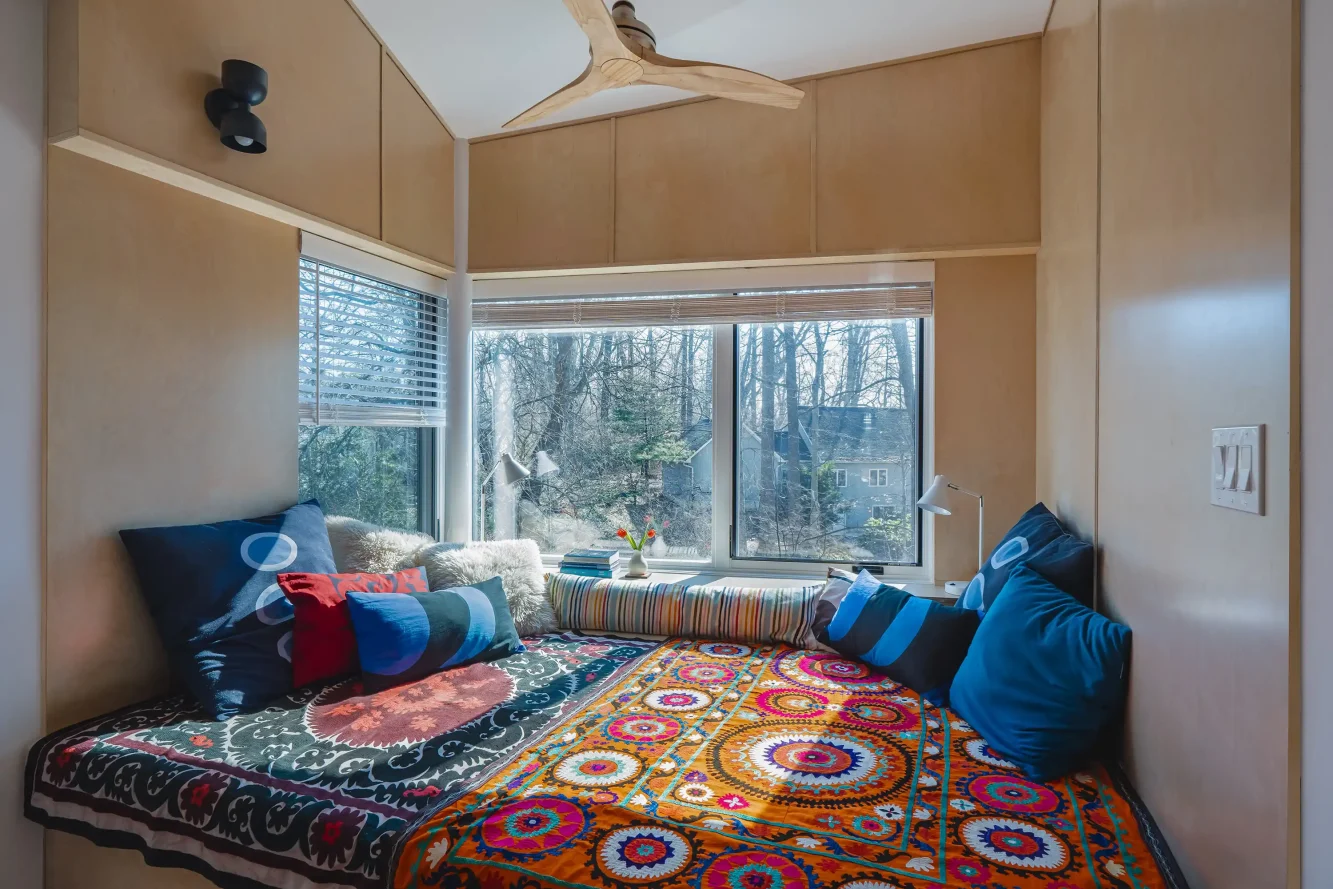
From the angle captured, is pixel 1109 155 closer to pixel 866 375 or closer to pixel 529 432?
pixel 866 375

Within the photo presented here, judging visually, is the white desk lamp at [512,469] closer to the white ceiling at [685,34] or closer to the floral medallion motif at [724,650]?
the floral medallion motif at [724,650]

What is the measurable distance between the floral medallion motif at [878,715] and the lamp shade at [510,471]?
5.42ft

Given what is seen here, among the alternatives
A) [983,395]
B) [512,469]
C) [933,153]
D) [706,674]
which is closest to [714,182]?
[933,153]

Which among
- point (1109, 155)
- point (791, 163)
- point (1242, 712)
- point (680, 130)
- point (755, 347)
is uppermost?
point (680, 130)

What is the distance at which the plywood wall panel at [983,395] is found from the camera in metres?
2.73

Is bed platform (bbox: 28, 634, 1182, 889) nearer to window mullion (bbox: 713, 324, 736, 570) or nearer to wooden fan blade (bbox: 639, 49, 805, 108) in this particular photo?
window mullion (bbox: 713, 324, 736, 570)

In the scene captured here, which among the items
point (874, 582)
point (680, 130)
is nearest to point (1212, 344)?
point (874, 582)

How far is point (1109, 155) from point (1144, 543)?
0.95 meters

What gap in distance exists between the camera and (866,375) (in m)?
3.00

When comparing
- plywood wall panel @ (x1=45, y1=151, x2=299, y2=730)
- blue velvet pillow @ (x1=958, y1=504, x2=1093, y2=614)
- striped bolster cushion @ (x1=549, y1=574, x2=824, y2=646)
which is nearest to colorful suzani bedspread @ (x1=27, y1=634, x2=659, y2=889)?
plywood wall panel @ (x1=45, y1=151, x2=299, y2=730)

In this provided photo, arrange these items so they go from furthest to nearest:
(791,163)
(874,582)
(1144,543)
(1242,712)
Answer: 1. (791,163)
2. (874,582)
3. (1144,543)
4. (1242,712)

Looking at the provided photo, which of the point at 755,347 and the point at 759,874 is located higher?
the point at 755,347

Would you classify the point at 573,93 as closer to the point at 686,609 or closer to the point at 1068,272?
the point at 1068,272

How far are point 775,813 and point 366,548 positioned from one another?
5.75 ft
